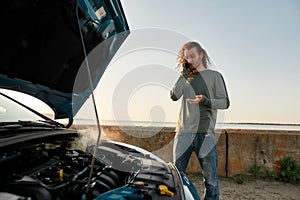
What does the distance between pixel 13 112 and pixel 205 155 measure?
1703mm

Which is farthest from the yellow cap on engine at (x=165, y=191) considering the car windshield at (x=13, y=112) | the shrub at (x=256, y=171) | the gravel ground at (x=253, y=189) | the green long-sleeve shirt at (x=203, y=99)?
the shrub at (x=256, y=171)

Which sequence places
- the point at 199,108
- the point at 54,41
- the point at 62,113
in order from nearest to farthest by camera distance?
the point at 54,41 → the point at 199,108 → the point at 62,113

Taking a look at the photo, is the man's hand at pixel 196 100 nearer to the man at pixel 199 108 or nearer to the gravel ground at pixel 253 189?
the man at pixel 199 108

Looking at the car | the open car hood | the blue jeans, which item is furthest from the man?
the open car hood

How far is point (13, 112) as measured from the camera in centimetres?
187

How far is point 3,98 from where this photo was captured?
1.92 metres

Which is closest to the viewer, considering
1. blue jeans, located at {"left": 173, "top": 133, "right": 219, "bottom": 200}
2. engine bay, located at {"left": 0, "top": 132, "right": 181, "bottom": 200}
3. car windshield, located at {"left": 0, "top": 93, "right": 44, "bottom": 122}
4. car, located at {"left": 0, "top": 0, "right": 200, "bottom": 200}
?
engine bay, located at {"left": 0, "top": 132, "right": 181, "bottom": 200}

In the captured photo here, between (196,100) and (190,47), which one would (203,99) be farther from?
(190,47)

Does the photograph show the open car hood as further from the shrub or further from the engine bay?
the shrub

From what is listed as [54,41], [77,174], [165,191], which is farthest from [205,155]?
[54,41]

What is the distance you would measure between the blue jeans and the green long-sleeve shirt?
73 mm

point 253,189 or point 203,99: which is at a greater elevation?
point 203,99

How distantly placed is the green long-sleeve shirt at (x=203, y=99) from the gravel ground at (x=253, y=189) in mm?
1123

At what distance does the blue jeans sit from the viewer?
1.99m
